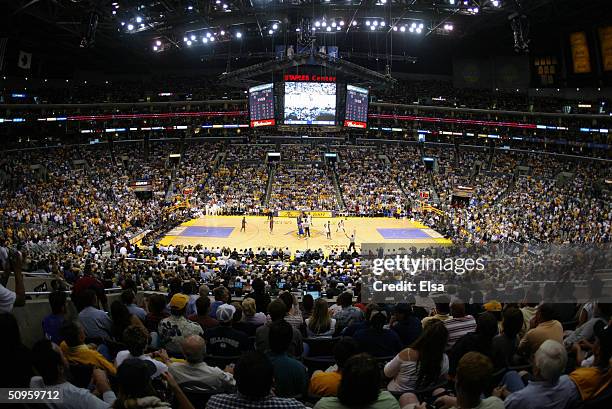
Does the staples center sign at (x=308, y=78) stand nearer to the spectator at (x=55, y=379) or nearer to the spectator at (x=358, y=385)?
the spectator at (x=55, y=379)

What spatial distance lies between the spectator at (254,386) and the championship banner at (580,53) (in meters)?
52.8

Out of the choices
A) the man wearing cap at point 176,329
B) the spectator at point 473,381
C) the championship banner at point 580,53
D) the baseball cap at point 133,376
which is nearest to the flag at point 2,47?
the man wearing cap at point 176,329

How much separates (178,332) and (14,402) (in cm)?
271

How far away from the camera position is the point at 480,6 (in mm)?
34781

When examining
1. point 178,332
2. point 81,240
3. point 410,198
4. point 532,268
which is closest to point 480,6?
point 410,198

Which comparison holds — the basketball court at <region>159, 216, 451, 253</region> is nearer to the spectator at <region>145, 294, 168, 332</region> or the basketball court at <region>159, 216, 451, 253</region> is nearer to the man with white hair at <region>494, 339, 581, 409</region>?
the spectator at <region>145, 294, 168, 332</region>

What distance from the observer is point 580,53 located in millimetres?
48062

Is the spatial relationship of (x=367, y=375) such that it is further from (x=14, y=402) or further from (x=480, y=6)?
(x=480, y=6)

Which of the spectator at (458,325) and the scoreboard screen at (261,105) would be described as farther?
the scoreboard screen at (261,105)

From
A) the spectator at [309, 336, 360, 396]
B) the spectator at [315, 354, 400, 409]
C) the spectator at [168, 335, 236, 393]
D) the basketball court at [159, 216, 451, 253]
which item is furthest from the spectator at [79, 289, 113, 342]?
the basketball court at [159, 216, 451, 253]

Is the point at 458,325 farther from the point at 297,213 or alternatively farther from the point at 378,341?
the point at 297,213

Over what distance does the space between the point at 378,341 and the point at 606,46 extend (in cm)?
4827

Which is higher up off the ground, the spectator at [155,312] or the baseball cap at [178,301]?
the baseball cap at [178,301]

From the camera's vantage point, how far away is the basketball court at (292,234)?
34562mm
